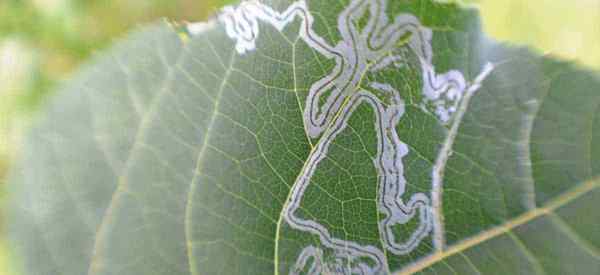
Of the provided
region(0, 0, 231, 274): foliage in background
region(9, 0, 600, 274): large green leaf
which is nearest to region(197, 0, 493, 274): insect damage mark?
region(9, 0, 600, 274): large green leaf

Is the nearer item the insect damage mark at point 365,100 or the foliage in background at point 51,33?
the insect damage mark at point 365,100

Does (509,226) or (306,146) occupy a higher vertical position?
(306,146)

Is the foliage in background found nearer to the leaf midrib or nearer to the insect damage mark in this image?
the insect damage mark

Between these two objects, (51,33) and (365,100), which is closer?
(365,100)

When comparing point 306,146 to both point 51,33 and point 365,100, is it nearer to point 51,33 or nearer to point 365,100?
point 365,100

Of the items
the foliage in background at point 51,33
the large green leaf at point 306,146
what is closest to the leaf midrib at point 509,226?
the large green leaf at point 306,146

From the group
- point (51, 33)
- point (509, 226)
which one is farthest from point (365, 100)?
Answer: point (51, 33)

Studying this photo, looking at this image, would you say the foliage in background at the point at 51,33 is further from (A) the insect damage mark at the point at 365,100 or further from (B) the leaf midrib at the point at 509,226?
(B) the leaf midrib at the point at 509,226

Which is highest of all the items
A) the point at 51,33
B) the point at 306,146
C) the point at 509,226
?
the point at 51,33
